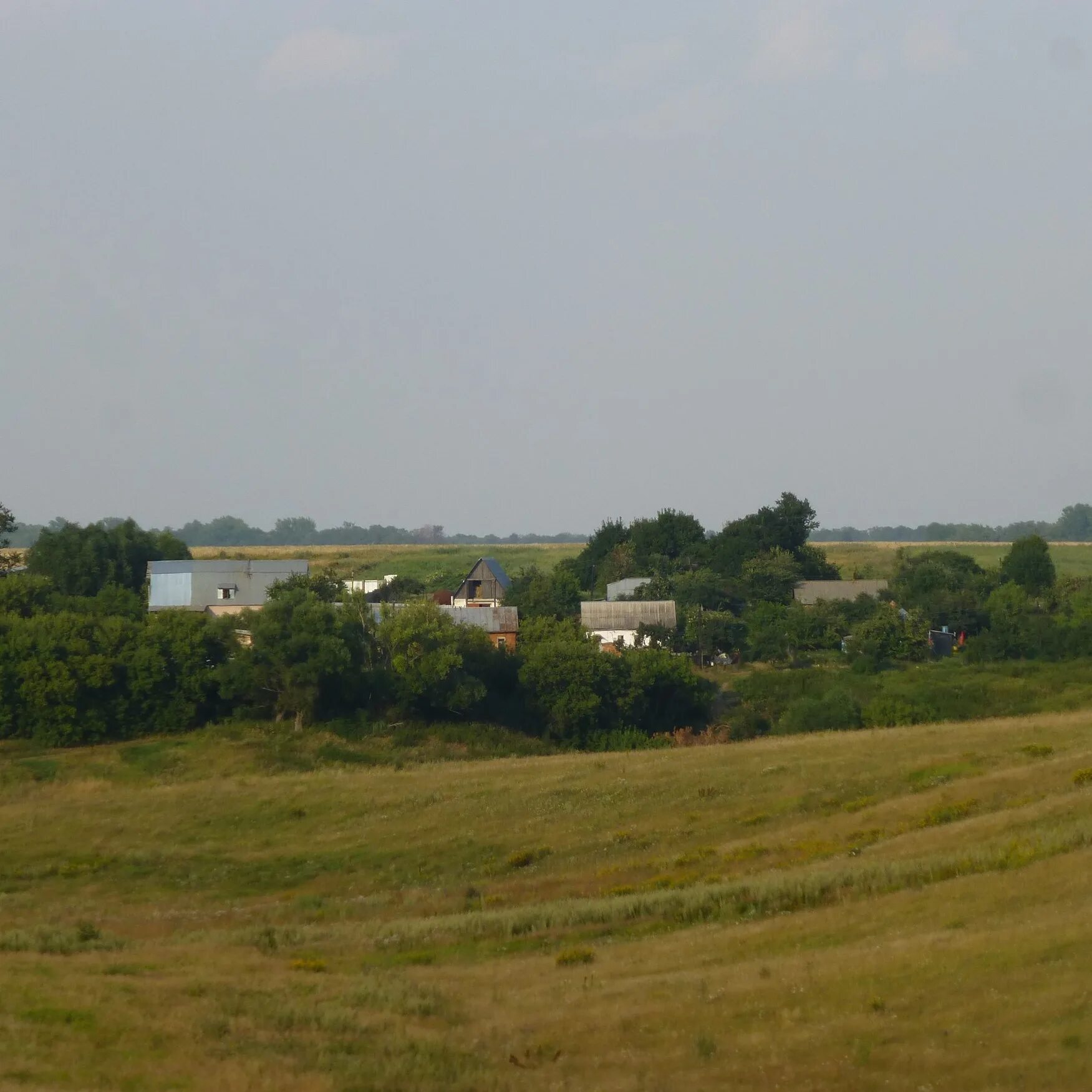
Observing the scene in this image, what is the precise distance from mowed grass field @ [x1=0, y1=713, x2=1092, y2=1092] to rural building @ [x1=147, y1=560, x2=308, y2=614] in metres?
39.1

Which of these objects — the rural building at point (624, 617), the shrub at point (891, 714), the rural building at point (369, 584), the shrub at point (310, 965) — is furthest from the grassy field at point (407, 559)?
the shrub at point (310, 965)

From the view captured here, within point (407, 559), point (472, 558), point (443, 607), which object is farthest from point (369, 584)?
point (407, 559)

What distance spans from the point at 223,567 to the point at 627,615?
28.0m

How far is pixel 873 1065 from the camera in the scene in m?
14.5

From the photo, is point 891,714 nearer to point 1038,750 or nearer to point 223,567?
point 1038,750

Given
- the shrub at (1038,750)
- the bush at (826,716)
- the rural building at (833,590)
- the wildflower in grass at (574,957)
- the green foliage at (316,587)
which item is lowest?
the bush at (826,716)

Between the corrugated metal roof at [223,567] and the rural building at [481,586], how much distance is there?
18.9 metres

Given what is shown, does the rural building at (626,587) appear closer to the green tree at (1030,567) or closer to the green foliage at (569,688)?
the green foliage at (569,688)

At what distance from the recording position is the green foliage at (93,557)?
306 ft

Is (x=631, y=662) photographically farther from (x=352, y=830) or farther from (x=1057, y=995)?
(x=1057, y=995)

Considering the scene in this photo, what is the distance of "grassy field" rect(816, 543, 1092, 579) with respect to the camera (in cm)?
13100

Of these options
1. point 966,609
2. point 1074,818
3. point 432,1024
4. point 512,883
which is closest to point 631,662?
point 966,609

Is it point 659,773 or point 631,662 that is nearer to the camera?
point 659,773

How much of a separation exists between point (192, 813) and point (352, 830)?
6966 mm
